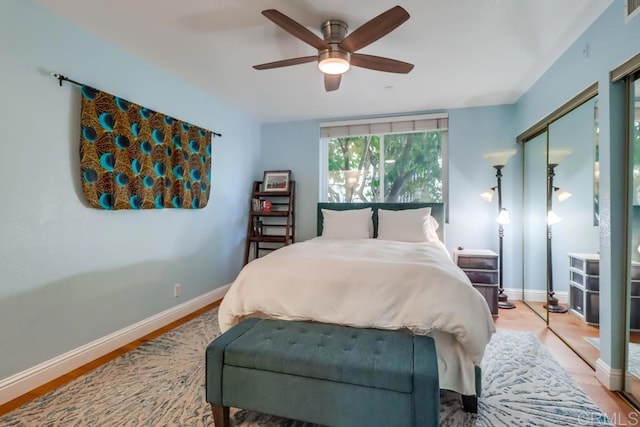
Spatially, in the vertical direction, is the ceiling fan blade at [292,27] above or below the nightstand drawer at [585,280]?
above

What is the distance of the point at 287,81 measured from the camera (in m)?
3.07

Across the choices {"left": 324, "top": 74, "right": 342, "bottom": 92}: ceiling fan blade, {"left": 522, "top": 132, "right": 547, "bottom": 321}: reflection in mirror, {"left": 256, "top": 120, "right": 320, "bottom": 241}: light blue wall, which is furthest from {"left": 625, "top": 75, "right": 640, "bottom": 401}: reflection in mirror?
{"left": 256, "top": 120, "right": 320, "bottom": 241}: light blue wall

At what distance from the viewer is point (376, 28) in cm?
179

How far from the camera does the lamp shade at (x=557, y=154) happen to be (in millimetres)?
2533

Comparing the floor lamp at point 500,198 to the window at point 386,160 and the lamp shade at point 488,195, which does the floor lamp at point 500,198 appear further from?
the window at point 386,160

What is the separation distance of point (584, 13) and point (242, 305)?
2937 millimetres

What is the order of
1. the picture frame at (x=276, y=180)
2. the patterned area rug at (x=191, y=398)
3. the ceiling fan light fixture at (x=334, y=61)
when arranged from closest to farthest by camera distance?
the patterned area rug at (x=191, y=398), the ceiling fan light fixture at (x=334, y=61), the picture frame at (x=276, y=180)

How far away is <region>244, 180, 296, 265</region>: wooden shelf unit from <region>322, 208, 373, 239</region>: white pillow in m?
0.71

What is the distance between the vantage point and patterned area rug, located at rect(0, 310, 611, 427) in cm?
160

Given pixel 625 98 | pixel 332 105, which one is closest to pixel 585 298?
pixel 625 98

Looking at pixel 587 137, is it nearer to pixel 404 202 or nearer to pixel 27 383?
pixel 404 202

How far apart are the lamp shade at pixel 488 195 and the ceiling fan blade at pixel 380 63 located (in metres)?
2.12

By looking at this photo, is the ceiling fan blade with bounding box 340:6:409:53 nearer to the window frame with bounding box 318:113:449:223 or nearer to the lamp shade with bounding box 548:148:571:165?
the lamp shade with bounding box 548:148:571:165

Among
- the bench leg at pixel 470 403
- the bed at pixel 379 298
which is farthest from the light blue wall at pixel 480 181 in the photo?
the bench leg at pixel 470 403
